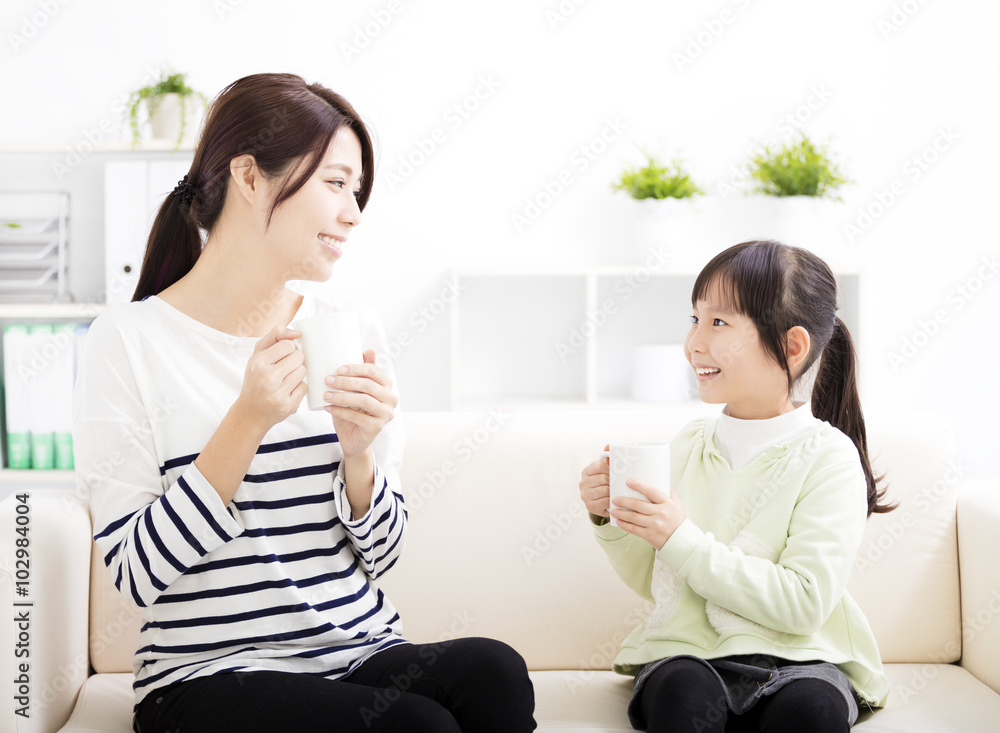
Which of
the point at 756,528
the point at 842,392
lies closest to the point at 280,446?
the point at 756,528

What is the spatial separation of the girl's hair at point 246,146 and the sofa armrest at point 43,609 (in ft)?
1.24

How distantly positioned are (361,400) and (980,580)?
3.67ft

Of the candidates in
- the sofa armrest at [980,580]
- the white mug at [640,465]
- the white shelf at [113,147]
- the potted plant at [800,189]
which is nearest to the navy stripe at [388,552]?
Result: the white mug at [640,465]

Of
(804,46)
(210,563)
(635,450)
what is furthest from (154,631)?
(804,46)

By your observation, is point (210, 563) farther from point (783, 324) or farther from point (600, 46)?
point (600, 46)

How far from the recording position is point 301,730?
0.97 metres

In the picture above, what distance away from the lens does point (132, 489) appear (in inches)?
42.0

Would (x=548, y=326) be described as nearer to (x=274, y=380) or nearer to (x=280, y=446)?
(x=280, y=446)

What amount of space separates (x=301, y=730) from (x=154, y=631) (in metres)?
0.26

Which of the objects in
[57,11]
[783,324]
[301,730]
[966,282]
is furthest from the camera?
[966,282]

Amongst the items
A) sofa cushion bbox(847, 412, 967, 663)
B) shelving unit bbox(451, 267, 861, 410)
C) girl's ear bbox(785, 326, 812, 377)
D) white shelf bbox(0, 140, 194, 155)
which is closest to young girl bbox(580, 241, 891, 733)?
girl's ear bbox(785, 326, 812, 377)

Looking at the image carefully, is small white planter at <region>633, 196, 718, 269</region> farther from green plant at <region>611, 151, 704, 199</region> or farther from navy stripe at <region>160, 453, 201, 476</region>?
navy stripe at <region>160, 453, 201, 476</region>

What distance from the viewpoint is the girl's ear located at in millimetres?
1299

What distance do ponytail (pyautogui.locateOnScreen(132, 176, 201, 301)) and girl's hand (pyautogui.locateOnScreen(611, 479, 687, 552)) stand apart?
2.38ft
